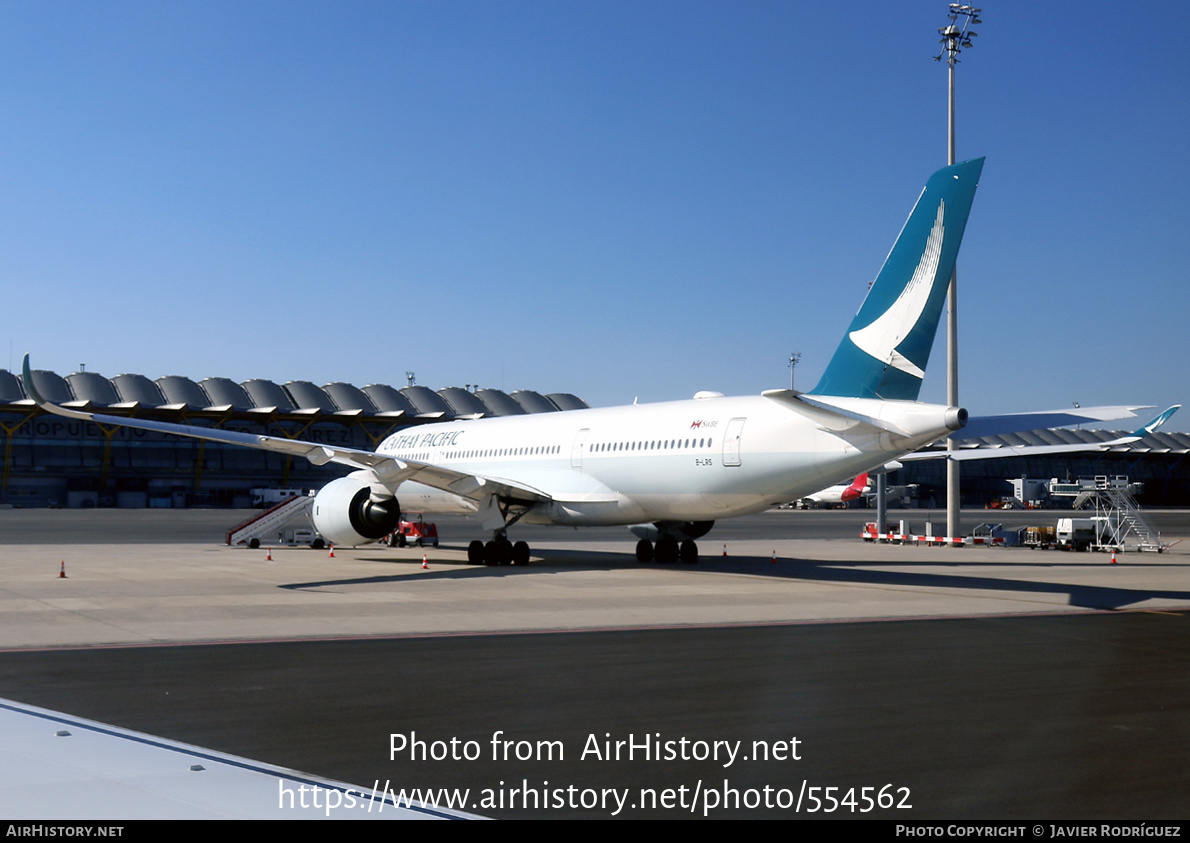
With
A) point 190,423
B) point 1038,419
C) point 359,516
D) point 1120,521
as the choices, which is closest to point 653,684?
point 1038,419

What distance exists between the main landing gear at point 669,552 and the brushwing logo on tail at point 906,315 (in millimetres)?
8385

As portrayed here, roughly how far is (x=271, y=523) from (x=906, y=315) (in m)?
22.6

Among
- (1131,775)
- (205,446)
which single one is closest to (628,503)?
(1131,775)

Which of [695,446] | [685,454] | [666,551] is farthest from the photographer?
[666,551]

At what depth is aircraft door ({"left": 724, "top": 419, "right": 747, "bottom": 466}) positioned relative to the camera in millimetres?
21281

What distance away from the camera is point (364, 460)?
22734 millimetres

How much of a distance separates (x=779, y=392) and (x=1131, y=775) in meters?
11.8

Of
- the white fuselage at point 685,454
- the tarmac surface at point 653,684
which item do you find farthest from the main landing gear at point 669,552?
the tarmac surface at point 653,684

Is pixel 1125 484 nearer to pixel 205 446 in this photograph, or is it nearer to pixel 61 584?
pixel 61 584

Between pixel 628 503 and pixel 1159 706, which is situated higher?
pixel 628 503

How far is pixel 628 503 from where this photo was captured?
78.9 ft

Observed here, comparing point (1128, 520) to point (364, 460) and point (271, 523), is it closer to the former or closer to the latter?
point (364, 460)

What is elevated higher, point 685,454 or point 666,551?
point 685,454

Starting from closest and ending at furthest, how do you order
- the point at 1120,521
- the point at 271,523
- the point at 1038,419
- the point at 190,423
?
1. the point at 1038,419
2. the point at 271,523
3. the point at 1120,521
4. the point at 190,423
